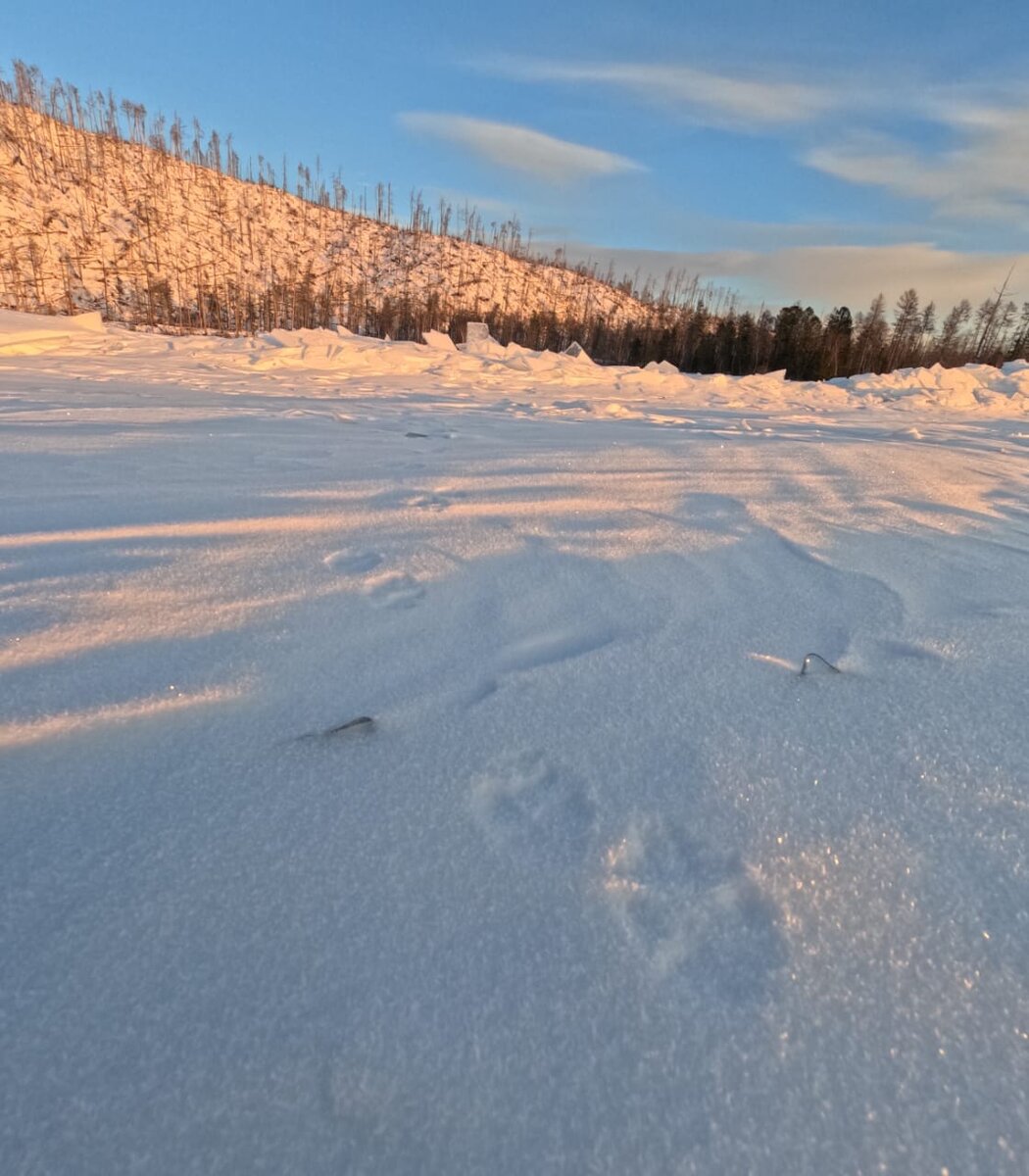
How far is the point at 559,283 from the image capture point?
4978 centimetres

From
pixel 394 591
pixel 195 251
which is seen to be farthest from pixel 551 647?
pixel 195 251

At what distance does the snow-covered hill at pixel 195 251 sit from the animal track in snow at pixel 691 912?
1123 inches

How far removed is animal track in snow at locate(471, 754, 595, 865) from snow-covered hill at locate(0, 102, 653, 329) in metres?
28.3

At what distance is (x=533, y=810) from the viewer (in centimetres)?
85

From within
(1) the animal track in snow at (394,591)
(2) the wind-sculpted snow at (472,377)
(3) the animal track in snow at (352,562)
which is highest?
(2) the wind-sculpted snow at (472,377)

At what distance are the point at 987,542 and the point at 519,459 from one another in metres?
1.83

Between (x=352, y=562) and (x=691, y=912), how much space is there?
3.96 ft

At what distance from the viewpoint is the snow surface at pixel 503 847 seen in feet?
1.74

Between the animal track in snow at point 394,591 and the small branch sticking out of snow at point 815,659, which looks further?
the animal track in snow at point 394,591

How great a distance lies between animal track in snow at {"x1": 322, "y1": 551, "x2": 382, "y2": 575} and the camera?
157 cm

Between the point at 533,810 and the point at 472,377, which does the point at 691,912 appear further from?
the point at 472,377

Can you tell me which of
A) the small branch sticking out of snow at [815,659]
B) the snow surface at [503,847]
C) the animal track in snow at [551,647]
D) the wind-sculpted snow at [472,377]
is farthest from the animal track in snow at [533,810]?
the wind-sculpted snow at [472,377]

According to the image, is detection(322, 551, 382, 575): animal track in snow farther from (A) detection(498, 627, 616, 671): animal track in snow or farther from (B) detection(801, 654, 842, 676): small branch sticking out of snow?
(B) detection(801, 654, 842, 676): small branch sticking out of snow

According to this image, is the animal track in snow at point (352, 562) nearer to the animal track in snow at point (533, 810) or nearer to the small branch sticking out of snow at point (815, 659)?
the animal track in snow at point (533, 810)
